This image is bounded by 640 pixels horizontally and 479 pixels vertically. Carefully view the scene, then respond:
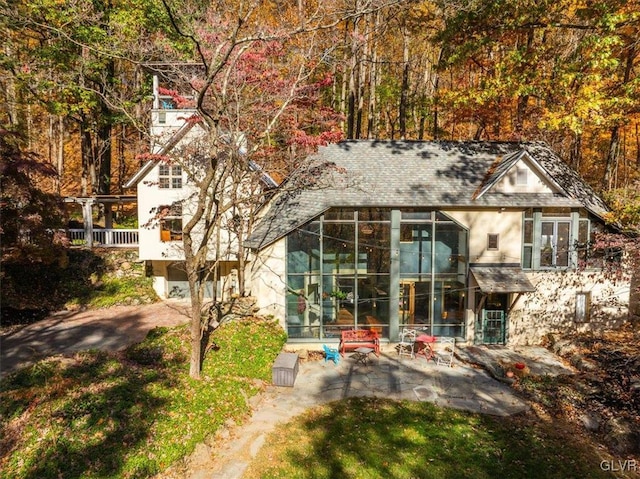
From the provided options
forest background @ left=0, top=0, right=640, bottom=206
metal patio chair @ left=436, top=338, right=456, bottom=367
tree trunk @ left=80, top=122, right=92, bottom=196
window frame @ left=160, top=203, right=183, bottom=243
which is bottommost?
metal patio chair @ left=436, top=338, right=456, bottom=367

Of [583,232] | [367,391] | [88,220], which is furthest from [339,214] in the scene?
[88,220]

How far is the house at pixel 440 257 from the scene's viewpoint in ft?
50.9

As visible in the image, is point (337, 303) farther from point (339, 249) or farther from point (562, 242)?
point (562, 242)

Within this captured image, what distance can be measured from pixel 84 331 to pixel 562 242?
19009 mm

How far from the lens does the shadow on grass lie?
25.7ft

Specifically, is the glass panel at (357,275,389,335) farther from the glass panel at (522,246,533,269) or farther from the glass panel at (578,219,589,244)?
the glass panel at (578,219,589,244)

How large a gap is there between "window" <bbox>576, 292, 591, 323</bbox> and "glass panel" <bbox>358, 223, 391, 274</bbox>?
8025mm

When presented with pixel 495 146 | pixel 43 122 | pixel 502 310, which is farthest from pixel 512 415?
pixel 43 122

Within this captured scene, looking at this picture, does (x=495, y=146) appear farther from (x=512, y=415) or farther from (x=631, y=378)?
(x=512, y=415)

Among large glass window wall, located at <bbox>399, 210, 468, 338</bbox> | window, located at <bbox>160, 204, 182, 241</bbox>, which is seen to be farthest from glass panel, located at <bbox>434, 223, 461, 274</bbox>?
window, located at <bbox>160, 204, 182, 241</bbox>

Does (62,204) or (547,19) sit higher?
(547,19)

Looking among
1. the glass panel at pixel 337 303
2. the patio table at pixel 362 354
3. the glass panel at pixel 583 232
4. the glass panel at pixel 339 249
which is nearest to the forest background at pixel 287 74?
the glass panel at pixel 583 232

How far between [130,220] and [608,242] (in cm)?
2795

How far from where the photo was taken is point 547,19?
1688 centimetres
